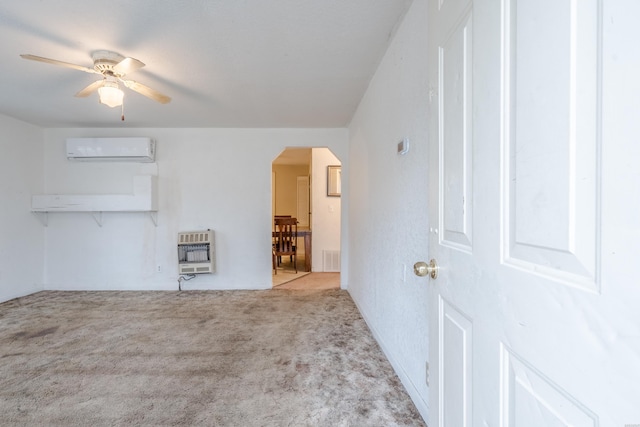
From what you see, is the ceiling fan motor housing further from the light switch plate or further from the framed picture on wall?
the framed picture on wall

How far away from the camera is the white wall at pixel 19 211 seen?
3.59 meters

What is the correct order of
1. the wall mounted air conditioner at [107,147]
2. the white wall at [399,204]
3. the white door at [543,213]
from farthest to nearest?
the wall mounted air conditioner at [107,147]
the white wall at [399,204]
the white door at [543,213]

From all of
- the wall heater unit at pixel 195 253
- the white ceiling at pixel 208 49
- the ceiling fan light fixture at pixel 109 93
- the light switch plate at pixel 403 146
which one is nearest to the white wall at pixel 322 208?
the white ceiling at pixel 208 49

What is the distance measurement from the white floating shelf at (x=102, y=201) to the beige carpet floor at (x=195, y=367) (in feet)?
4.21

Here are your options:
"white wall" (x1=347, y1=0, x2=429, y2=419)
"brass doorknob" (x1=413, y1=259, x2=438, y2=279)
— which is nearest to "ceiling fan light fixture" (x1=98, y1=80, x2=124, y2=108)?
"white wall" (x1=347, y1=0, x2=429, y2=419)

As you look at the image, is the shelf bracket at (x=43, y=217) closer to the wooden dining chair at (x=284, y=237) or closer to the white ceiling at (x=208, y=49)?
the white ceiling at (x=208, y=49)

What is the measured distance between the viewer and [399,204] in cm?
186

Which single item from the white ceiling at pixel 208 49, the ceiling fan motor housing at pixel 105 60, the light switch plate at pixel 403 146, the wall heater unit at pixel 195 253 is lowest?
the wall heater unit at pixel 195 253

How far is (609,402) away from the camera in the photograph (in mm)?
376

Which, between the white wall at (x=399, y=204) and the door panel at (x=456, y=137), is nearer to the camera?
the door panel at (x=456, y=137)

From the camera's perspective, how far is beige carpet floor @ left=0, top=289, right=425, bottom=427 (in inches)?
62.7

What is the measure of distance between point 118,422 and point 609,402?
80.4 inches

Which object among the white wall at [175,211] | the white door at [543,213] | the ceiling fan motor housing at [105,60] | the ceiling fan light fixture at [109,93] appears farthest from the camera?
the white wall at [175,211]

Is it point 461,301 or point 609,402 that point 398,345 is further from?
point 609,402
